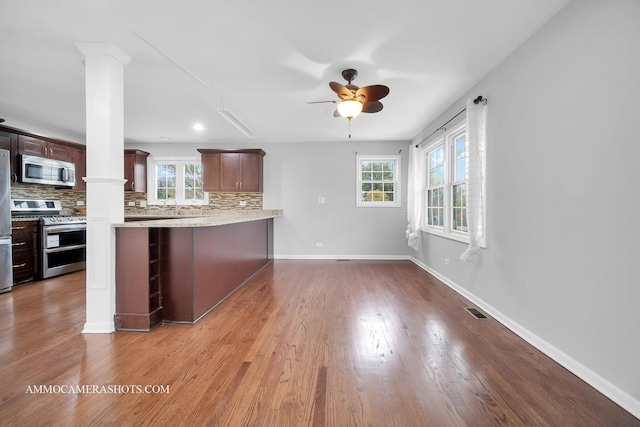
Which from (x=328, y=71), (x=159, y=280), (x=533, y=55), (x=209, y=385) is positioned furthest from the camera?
(x=328, y=71)

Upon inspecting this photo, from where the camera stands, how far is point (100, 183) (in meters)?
2.26

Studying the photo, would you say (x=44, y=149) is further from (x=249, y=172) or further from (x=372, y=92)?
(x=372, y=92)

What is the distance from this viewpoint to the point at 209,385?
161 cm

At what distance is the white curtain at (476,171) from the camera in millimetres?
2754

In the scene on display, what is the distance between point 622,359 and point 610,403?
0.25 metres

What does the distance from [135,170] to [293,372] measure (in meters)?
5.40

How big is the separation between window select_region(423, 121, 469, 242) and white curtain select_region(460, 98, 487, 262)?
0.46 m

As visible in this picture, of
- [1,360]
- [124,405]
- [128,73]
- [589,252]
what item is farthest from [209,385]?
[128,73]

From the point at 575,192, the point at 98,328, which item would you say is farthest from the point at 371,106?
the point at 98,328

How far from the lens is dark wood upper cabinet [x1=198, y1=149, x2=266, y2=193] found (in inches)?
209

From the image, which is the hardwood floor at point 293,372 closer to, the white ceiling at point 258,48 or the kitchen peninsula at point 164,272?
→ the kitchen peninsula at point 164,272

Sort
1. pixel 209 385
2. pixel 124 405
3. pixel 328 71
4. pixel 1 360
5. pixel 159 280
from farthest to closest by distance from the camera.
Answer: pixel 328 71 → pixel 159 280 → pixel 1 360 → pixel 209 385 → pixel 124 405

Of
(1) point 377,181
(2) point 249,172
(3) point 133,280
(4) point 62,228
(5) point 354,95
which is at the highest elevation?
(5) point 354,95

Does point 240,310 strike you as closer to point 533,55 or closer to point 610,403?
point 610,403
